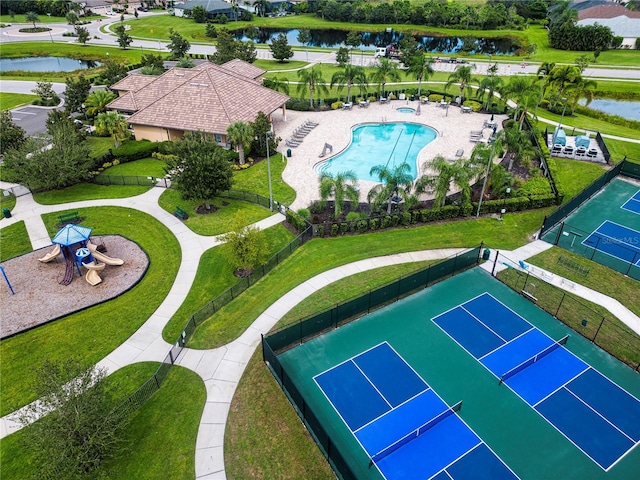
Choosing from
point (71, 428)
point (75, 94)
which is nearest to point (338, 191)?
point (71, 428)

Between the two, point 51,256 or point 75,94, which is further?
point 75,94

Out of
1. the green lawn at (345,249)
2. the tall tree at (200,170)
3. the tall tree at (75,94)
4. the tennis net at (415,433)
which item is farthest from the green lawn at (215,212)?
the tall tree at (75,94)

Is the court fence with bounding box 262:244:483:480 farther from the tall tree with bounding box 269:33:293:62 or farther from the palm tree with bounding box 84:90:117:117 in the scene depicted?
the tall tree with bounding box 269:33:293:62

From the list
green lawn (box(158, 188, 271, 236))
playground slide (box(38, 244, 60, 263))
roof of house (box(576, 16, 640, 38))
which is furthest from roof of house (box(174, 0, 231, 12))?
playground slide (box(38, 244, 60, 263))

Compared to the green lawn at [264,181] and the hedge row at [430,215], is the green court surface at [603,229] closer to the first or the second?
the hedge row at [430,215]

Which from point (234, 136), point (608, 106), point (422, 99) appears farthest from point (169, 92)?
point (608, 106)

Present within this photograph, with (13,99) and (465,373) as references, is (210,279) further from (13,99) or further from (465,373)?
(13,99)

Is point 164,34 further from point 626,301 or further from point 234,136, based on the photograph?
point 626,301
